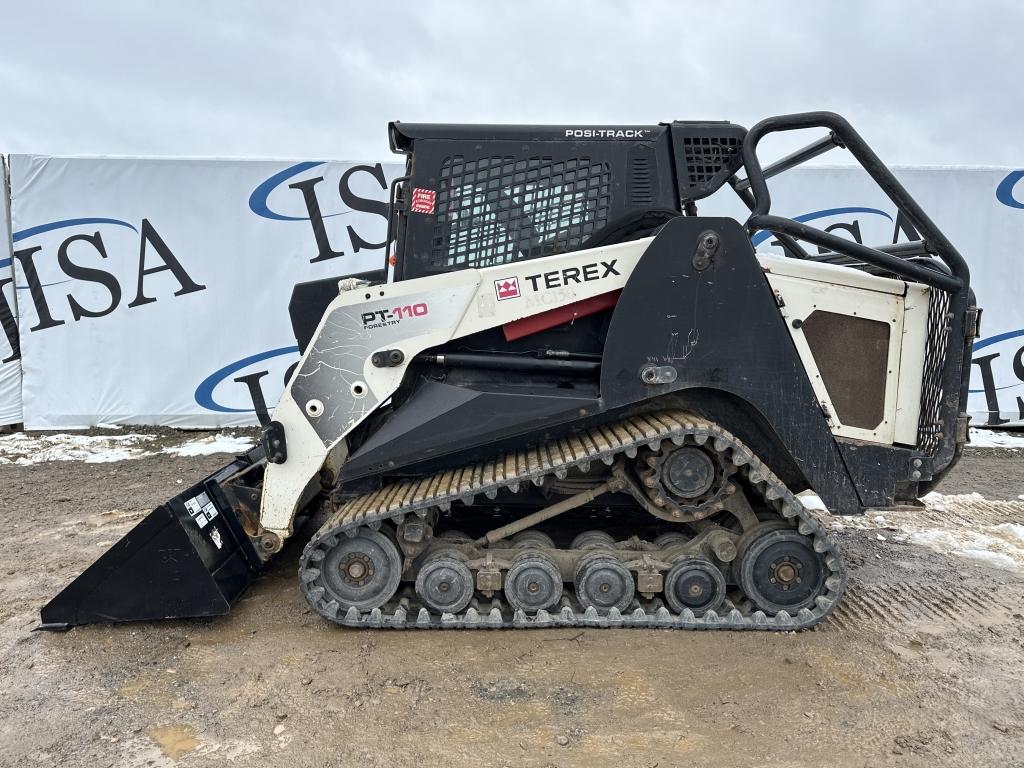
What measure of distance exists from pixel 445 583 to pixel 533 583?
0.43m

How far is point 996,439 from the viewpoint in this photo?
8.43 m

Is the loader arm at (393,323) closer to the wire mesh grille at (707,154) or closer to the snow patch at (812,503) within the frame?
the wire mesh grille at (707,154)

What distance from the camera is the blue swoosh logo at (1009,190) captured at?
336 inches

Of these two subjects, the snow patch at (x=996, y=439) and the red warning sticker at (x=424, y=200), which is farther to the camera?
the snow patch at (x=996, y=439)

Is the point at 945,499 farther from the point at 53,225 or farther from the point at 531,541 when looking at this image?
the point at 53,225

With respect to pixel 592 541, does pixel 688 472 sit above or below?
above

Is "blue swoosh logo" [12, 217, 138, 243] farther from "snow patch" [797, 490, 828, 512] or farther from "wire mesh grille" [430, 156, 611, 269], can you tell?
"snow patch" [797, 490, 828, 512]

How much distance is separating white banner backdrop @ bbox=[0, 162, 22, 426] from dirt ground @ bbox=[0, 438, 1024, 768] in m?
5.78

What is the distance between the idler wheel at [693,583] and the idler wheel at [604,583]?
0.20 m

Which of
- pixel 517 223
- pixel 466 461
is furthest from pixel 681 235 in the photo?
pixel 466 461

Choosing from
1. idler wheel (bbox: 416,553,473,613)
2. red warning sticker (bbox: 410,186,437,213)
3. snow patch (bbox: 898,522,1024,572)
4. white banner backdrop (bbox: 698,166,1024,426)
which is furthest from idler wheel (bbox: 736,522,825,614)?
white banner backdrop (bbox: 698,166,1024,426)

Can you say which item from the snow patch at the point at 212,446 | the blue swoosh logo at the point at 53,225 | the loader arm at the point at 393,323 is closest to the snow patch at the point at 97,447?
the snow patch at the point at 212,446

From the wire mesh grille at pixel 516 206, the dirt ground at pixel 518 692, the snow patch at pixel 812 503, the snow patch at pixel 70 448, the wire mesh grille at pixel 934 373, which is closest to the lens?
the dirt ground at pixel 518 692

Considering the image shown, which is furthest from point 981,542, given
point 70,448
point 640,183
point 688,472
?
point 70,448
